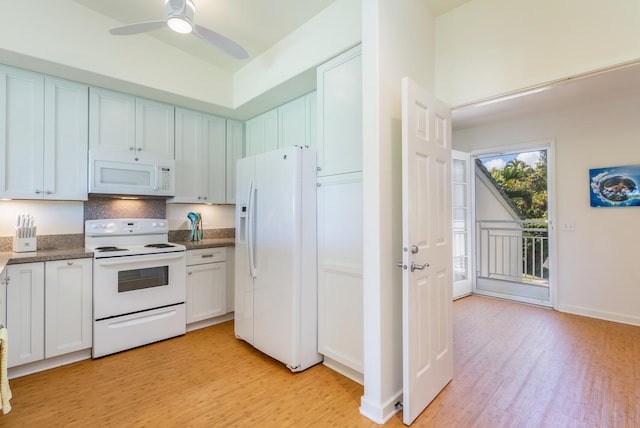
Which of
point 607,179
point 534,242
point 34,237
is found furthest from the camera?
point 534,242

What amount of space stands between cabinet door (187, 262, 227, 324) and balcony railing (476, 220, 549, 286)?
4.00 metres

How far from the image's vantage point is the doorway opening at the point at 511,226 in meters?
4.69

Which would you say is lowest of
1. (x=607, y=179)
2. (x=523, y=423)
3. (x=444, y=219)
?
(x=523, y=423)

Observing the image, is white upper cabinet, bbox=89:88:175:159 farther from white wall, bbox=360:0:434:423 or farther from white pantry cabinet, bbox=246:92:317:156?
white wall, bbox=360:0:434:423

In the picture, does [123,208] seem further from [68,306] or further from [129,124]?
[68,306]

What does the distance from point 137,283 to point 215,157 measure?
5.52 ft

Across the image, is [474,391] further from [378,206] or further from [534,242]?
[534,242]

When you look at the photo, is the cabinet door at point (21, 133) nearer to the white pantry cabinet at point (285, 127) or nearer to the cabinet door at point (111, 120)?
the cabinet door at point (111, 120)

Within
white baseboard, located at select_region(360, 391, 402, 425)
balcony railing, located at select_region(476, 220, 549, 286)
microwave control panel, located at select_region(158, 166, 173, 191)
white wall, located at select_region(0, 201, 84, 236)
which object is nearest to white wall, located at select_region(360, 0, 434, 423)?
white baseboard, located at select_region(360, 391, 402, 425)

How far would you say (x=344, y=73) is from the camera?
7.63ft

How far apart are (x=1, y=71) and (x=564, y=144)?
19.2 feet

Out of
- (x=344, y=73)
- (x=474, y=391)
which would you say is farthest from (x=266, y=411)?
(x=344, y=73)

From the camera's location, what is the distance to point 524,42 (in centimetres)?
193

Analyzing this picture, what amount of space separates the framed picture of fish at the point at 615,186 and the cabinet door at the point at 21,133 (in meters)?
5.77
